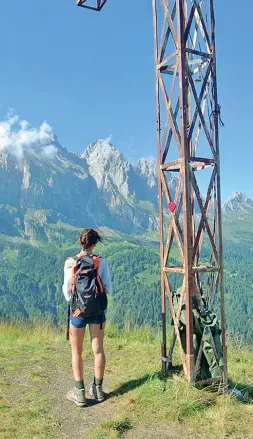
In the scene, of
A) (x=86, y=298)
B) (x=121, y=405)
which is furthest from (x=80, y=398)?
(x=86, y=298)

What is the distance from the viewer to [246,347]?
10.2 meters

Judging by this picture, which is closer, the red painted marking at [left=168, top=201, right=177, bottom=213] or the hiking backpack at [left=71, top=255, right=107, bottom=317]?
the hiking backpack at [left=71, top=255, right=107, bottom=317]

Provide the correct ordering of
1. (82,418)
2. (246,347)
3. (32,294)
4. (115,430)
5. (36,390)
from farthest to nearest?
(32,294) → (246,347) → (36,390) → (82,418) → (115,430)

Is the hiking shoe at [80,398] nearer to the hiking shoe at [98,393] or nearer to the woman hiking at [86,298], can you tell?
the woman hiking at [86,298]

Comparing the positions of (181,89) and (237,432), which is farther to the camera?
(181,89)

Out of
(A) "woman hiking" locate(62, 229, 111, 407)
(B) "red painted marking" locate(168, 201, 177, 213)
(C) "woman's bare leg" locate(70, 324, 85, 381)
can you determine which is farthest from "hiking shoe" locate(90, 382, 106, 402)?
(B) "red painted marking" locate(168, 201, 177, 213)

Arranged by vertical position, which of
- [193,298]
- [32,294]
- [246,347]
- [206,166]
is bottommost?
[32,294]

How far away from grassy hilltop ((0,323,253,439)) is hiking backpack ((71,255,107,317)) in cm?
141

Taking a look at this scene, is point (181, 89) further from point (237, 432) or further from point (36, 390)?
point (36, 390)

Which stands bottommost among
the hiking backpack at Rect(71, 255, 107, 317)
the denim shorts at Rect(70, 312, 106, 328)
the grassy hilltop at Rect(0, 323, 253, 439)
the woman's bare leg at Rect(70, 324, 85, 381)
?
the grassy hilltop at Rect(0, 323, 253, 439)

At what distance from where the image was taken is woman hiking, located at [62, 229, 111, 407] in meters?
5.51

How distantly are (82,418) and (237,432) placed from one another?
6.71 ft

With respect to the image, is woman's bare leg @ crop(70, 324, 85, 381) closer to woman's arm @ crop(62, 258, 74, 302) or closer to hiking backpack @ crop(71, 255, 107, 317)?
hiking backpack @ crop(71, 255, 107, 317)

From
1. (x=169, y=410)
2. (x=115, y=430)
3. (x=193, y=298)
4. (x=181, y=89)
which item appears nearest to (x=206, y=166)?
(x=181, y=89)
